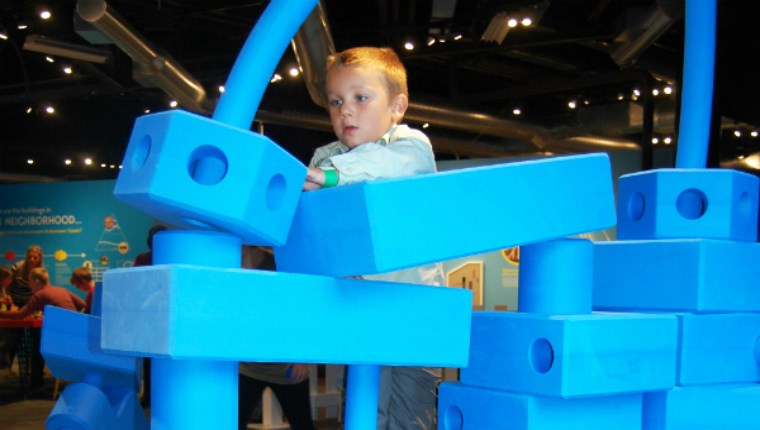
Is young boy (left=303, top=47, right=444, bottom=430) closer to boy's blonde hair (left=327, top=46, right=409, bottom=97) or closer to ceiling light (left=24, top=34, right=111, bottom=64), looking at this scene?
boy's blonde hair (left=327, top=46, right=409, bottom=97)

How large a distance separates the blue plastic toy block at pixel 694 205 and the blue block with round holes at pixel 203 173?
645 millimetres

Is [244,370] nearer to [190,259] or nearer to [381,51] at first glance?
[381,51]

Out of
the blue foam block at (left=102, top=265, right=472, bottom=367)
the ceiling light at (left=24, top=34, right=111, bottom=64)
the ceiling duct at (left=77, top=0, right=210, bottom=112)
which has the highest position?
the ceiling light at (left=24, top=34, right=111, bottom=64)

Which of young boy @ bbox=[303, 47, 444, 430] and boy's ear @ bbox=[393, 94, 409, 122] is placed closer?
young boy @ bbox=[303, 47, 444, 430]

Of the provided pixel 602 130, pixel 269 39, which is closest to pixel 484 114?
pixel 602 130

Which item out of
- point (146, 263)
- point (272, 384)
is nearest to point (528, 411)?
point (272, 384)

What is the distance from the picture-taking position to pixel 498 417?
86 cm

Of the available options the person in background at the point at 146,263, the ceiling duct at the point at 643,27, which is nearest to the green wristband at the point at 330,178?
the person in background at the point at 146,263

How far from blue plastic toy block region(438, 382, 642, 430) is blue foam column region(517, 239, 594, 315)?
0.34 feet

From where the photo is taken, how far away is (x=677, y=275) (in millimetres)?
1064

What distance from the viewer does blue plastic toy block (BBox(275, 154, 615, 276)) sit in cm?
68

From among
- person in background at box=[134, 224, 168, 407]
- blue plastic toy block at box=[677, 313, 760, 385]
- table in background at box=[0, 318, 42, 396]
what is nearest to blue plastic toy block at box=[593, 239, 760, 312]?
blue plastic toy block at box=[677, 313, 760, 385]

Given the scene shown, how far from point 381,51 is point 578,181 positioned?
13.5 inches

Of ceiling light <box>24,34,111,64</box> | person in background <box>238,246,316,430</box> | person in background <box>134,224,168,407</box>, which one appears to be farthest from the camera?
ceiling light <box>24,34,111,64</box>
